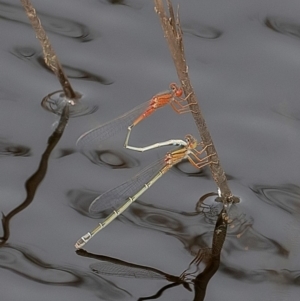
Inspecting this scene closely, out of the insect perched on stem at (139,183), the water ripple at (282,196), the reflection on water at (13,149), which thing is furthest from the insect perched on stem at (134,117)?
the water ripple at (282,196)

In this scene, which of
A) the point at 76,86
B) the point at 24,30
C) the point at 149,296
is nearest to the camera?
the point at 149,296

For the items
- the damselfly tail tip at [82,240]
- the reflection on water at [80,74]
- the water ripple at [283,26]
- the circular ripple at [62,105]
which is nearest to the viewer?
the damselfly tail tip at [82,240]

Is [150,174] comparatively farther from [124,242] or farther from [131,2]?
[131,2]

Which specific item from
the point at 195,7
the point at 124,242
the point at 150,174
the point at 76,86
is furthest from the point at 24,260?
the point at 195,7

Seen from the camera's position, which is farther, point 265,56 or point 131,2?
point 131,2

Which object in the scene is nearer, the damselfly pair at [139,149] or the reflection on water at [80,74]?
the damselfly pair at [139,149]

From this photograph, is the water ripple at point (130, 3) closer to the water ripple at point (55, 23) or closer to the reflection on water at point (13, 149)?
the water ripple at point (55, 23)

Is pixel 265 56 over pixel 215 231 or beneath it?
over
